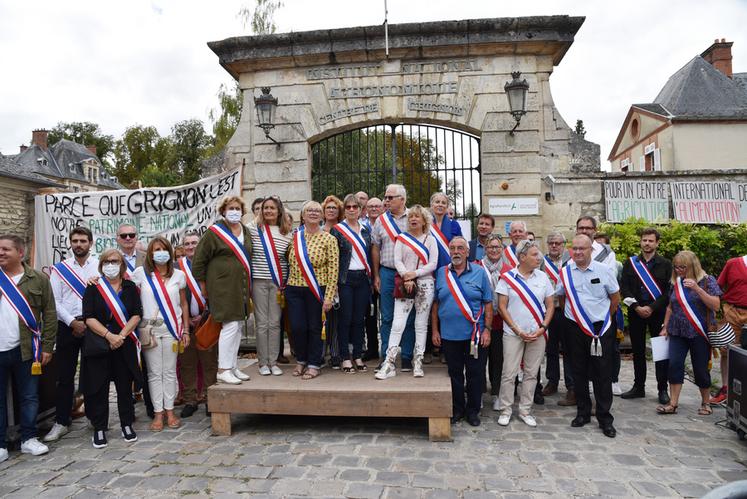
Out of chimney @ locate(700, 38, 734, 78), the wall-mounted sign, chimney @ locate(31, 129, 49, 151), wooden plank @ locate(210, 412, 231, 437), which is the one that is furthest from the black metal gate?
chimney @ locate(31, 129, 49, 151)

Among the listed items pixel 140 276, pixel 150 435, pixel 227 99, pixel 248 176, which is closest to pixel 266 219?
pixel 140 276

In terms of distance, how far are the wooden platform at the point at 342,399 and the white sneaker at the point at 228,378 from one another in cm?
7

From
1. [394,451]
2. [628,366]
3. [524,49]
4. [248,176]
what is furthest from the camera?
[248,176]

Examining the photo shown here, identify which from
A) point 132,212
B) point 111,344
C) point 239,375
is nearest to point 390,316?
point 239,375

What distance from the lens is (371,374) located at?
15.3 feet

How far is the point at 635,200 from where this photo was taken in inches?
316

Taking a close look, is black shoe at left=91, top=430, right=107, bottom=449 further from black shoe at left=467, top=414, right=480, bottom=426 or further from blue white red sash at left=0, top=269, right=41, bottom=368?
black shoe at left=467, top=414, right=480, bottom=426

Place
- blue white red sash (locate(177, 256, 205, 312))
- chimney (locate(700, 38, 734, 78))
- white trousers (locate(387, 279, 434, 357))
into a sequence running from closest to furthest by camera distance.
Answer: white trousers (locate(387, 279, 434, 357)) → blue white red sash (locate(177, 256, 205, 312)) → chimney (locate(700, 38, 734, 78))

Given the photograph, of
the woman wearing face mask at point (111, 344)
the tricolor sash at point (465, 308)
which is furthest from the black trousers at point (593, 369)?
the woman wearing face mask at point (111, 344)

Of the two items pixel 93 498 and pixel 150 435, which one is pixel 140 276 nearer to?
pixel 150 435

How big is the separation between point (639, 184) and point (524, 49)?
294 centimetres

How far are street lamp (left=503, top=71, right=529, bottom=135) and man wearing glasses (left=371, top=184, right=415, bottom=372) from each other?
369 centimetres

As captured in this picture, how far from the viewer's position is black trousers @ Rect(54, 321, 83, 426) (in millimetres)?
4504

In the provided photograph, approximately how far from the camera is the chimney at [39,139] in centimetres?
4331
